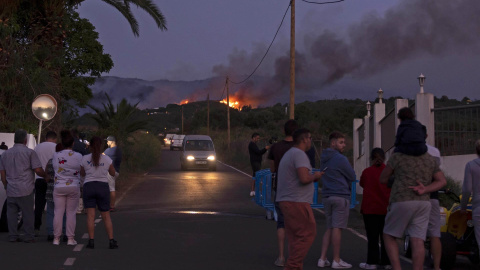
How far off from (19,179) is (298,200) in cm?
568

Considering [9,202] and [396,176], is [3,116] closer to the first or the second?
[9,202]

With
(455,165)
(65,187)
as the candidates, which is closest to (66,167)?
(65,187)

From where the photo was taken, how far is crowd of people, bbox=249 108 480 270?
26.5ft

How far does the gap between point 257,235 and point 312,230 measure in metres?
4.85

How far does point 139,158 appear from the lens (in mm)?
37188

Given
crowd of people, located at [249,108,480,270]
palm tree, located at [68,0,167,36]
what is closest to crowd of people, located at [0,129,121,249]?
crowd of people, located at [249,108,480,270]

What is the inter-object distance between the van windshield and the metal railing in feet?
74.4

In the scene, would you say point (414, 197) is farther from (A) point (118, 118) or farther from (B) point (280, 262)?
(A) point (118, 118)

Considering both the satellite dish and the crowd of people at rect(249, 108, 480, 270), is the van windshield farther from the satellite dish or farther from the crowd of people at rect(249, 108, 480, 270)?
the crowd of people at rect(249, 108, 480, 270)

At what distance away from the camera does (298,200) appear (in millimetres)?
8641

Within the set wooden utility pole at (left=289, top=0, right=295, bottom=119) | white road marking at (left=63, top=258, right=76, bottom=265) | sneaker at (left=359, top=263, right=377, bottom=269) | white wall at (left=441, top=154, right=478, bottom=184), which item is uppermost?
wooden utility pole at (left=289, top=0, right=295, bottom=119)

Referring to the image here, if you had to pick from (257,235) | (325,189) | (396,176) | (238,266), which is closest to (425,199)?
(396,176)

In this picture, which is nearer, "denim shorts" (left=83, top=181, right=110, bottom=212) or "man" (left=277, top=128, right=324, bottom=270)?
"man" (left=277, top=128, right=324, bottom=270)

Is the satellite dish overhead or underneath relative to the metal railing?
overhead
